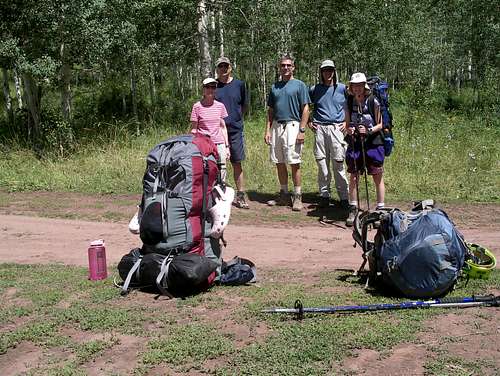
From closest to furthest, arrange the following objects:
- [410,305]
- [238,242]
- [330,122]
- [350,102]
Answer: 1. [410,305]
2. [238,242]
3. [350,102]
4. [330,122]

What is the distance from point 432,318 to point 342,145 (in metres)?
4.27

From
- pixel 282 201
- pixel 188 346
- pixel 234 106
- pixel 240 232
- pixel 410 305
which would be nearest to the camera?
pixel 188 346

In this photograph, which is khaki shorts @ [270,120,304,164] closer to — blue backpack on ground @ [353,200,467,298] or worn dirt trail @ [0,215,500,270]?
worn dirt trail @ [0,215,500,270]

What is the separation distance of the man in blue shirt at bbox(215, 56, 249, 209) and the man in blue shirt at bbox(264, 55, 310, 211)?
43 cm

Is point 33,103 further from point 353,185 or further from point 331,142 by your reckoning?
point 353,185

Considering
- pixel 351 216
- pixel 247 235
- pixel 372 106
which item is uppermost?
pixel 372 106

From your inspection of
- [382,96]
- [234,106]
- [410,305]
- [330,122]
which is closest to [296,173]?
[330,122]

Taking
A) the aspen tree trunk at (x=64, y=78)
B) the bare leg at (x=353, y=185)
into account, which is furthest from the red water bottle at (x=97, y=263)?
the aspen tree trunk at (x=64, y=78)

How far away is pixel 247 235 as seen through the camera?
7059 mm

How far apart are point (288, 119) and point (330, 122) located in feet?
1.98

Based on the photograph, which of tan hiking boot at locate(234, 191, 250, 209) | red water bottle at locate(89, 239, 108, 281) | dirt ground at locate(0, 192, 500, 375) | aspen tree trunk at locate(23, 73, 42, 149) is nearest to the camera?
dirt ground at locate(0, 192, 500, 375)

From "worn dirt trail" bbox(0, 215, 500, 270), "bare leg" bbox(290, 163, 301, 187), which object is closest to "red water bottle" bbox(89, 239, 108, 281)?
"worn dirt trail" bbox(0, 215, 500, 270)

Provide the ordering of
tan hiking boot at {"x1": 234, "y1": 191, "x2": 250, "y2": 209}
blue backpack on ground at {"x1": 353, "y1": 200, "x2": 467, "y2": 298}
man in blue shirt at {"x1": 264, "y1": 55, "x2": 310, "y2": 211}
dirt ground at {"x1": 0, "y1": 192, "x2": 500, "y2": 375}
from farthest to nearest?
tan hiking boot at {"x1": 234, "y1": 191, "x2": 250, "y2": 209}
man in blue shirt at {"x1": 264, "y1": 55, "x2": 310, "y2": 211}
blue backpack on ground at {"x1": 353, "y1": 200, "x2": 467, "y2": 298}
dirt ground at {"x1": 0, "y1": 192, "x2": 500, "y2": 375}

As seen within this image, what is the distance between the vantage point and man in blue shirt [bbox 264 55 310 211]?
792 centimetres
